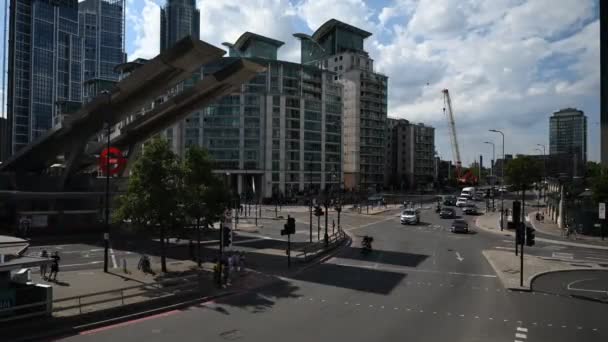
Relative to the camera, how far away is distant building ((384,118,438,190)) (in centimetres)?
17575

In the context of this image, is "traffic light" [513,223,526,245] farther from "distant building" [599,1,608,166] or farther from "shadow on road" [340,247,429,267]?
"distant building" [599,1,608,166]

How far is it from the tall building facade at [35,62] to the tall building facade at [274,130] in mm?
92947

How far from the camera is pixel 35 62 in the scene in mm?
184500

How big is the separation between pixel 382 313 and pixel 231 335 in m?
6.01

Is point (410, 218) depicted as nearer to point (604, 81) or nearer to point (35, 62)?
point (604, 81)

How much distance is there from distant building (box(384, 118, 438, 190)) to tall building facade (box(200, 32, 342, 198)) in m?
49.8

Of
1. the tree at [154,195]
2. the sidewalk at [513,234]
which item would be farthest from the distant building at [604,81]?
the tree at [154,195]

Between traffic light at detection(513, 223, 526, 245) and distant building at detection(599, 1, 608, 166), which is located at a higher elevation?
distant building at detection(599, 1, 608, 166)

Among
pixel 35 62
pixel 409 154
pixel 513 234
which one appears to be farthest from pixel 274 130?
pixel 35 62

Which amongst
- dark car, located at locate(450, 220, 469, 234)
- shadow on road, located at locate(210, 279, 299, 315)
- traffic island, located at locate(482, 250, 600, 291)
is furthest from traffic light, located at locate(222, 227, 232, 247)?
dark car, located at locate(450, 220, 469, 234)

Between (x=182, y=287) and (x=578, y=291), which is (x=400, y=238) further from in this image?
(x=182, y=287)

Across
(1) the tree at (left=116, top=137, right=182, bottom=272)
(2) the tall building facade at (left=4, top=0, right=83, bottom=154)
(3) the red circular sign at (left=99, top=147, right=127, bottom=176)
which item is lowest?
(1) the tree at (left=116, top=137, right=182, bottom=272)

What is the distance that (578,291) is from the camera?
22641mm

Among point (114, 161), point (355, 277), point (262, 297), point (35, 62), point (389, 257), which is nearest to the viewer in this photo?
point (262, 297)
